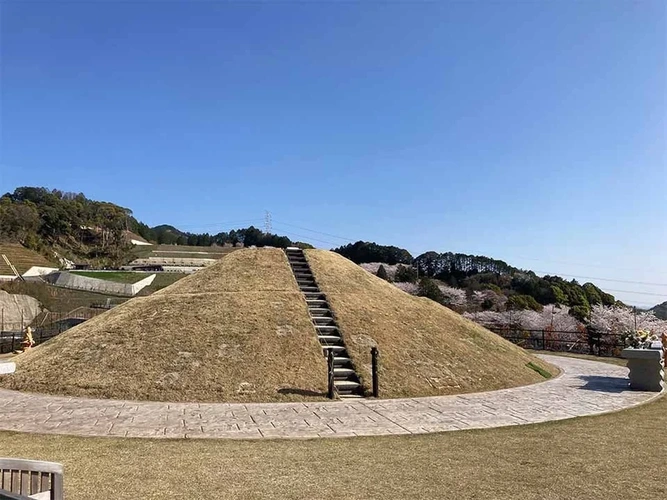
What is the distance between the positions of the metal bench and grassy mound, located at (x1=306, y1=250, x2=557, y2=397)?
9.45 metres

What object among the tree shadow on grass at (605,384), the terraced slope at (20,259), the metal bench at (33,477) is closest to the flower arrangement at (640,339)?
the tree shadow on grass at (605,384)

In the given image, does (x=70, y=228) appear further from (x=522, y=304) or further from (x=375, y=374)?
(x=375, y=374)

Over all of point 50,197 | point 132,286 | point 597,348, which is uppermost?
point 50,197

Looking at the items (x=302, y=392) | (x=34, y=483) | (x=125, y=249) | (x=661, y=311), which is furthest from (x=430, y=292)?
(x=125, y=249)

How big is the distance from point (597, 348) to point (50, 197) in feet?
359

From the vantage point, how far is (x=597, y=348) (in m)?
27.5

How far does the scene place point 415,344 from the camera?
1565 cm

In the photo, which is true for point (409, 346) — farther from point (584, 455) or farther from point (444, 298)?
point (444, 298)

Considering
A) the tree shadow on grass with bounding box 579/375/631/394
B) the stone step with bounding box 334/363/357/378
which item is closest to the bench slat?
the stone step with bounding box 334/363/357/378

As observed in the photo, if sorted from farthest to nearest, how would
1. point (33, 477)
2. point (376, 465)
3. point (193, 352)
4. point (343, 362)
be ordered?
point (343, 362) → point (193, 352) → point (376, 465) → point (33, 477)

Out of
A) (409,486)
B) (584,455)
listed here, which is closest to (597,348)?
(584,455)

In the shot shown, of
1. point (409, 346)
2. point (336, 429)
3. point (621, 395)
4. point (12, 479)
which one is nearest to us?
point (12, 479)

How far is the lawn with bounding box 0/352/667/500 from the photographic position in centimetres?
579

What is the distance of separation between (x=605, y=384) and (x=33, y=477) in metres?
15.4
